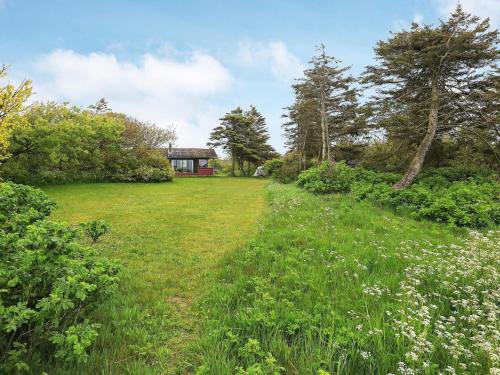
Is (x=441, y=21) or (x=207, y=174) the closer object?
(x=441, y=21)

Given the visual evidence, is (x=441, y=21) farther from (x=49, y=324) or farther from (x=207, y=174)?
(x=207, y=174)

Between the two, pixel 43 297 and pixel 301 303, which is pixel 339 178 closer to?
pixel 301 303

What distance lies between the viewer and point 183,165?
1747 inches

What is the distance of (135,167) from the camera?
2616 centimetres

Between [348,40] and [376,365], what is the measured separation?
11998mm

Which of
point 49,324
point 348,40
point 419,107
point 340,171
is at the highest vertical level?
point 348,40

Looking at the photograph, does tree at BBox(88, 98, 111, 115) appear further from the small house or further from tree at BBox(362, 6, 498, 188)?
tree at BBox(362, 6, 498, 188)

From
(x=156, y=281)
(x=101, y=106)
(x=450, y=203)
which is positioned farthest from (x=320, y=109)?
(x=101, y=106)

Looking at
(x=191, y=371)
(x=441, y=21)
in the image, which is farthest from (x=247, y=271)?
(x=441, y=21)

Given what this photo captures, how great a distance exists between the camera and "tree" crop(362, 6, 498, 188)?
11.9 m

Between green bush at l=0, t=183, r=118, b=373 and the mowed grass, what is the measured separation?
0.38 metres

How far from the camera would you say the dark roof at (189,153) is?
43.6 m

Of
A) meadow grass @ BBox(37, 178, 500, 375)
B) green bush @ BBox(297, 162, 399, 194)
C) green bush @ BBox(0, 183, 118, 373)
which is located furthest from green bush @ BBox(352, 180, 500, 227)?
green bush @ BBox(0, 183, 118, 373)

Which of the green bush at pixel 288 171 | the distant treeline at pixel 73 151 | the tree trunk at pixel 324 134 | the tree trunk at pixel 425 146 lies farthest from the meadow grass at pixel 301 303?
the green bush at pixel 288 171
